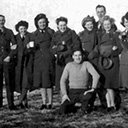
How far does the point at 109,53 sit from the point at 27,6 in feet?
78.2

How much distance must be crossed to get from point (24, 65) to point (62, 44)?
0.97 meters

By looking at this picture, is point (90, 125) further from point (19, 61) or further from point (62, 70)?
point (19, 61)

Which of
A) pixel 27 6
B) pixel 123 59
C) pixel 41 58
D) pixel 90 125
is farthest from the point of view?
pixel 27 6

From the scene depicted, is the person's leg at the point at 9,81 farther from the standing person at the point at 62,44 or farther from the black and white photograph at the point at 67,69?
the standing person at the point at 62,44

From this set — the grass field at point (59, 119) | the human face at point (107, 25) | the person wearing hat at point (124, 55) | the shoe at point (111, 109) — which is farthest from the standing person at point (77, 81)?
the human face at point (107, 25)

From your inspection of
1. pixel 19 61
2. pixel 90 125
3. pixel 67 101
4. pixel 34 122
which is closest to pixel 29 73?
pixel 19 61

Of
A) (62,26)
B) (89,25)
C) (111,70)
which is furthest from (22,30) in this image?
Result: (111,70)

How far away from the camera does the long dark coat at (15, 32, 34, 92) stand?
7459 mm

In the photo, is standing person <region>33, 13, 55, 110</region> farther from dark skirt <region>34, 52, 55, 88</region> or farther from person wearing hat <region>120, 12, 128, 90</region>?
person wearing hat <region>120, 12, 128, 90</region>

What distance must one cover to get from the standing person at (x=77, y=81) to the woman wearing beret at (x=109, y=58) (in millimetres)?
274

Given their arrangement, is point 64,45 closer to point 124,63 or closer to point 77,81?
point 77,81

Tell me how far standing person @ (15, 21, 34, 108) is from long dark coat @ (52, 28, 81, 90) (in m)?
0.55

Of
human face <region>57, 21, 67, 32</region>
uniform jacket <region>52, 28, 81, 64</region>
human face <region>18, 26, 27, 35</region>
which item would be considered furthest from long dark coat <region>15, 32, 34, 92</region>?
human face <region>57, 21, 67, 32</region>

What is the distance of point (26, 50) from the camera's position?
739cm
